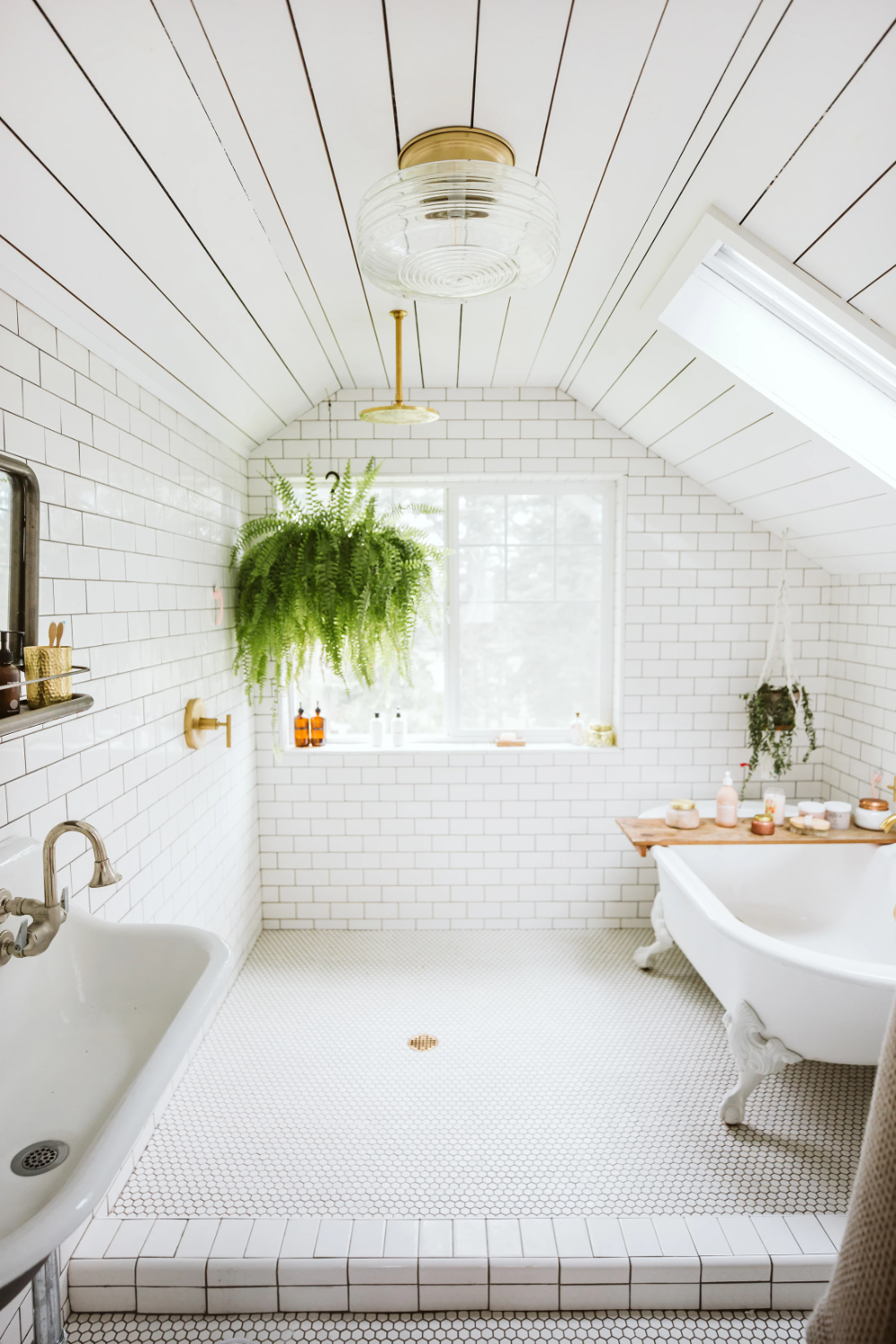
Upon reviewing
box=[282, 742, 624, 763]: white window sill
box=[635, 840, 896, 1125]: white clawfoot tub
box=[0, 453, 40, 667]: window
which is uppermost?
box=[0, 453, 40, 667]: window

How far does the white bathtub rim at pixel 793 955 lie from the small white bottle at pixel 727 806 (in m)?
0.68

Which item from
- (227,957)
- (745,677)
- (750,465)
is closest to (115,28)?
(227,957)

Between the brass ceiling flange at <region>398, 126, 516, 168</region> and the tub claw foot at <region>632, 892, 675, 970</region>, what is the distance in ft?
8.99

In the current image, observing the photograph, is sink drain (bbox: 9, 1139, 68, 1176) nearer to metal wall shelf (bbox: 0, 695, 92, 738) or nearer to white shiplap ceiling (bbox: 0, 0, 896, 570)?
metal wall shelf (bbox: 0, 695, 92, 738)

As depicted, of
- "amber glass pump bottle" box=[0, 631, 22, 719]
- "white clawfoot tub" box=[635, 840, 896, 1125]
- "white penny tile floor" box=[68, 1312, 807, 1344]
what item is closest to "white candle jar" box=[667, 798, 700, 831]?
"white clawfoot tub" box=[635, 840, 896, 1125]

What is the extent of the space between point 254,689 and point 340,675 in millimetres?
628

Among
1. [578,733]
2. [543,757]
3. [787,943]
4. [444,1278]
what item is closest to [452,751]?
[543,757]

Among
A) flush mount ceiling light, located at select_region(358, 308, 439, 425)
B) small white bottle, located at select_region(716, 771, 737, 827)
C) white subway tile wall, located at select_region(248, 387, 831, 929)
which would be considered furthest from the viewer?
white subway tile wall, located at select_region(248, 387, 831, 929)

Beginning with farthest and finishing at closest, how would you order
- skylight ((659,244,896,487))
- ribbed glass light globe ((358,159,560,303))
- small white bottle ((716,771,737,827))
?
small white bottle ((716,771,737,827))
skylight ((659,244,896,487))
ribbed glass light globe ((358,159,560,303))

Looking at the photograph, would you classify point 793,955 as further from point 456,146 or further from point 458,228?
point 456,146

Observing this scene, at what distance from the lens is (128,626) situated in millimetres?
2285

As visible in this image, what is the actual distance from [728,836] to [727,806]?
6.9 inches

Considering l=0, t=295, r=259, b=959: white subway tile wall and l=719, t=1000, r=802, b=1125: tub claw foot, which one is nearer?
l=0, t=295, r=259, b=959: white subway tile wall

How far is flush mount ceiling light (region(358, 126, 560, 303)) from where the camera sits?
4.87 feet
